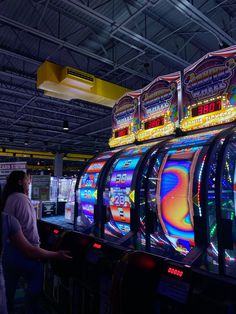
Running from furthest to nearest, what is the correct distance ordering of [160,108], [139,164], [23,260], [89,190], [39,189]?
[39,189] < [89,190] < [160,108] < [139,164] < [23,260]

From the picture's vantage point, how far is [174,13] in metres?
5.74

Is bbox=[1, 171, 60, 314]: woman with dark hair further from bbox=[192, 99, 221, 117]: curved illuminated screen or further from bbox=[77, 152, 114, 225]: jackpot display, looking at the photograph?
bbox=[192, 99, 221, 117]: curved illuminated screen

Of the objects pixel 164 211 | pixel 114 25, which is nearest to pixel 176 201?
pixel 164 211

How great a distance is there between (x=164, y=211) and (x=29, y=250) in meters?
1.09

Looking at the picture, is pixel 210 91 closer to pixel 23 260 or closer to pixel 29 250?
pixel 29 250

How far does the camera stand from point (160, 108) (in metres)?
2.77

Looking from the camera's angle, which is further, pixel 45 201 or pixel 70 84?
pixel 70 84

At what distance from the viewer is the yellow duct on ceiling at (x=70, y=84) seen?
6.20 m

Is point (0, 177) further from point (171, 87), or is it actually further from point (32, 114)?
point (32, 114)

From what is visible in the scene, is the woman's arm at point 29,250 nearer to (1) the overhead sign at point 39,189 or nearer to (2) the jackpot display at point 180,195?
(2) the jackpot display at point 180,195

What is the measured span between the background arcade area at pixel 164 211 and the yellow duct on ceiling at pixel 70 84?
3.34 m

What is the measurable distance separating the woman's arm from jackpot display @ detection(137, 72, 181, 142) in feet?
4.67

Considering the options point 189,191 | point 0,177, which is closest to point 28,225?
point 189,191

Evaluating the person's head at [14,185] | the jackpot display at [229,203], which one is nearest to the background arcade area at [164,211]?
the jackpot display at [229,203]
